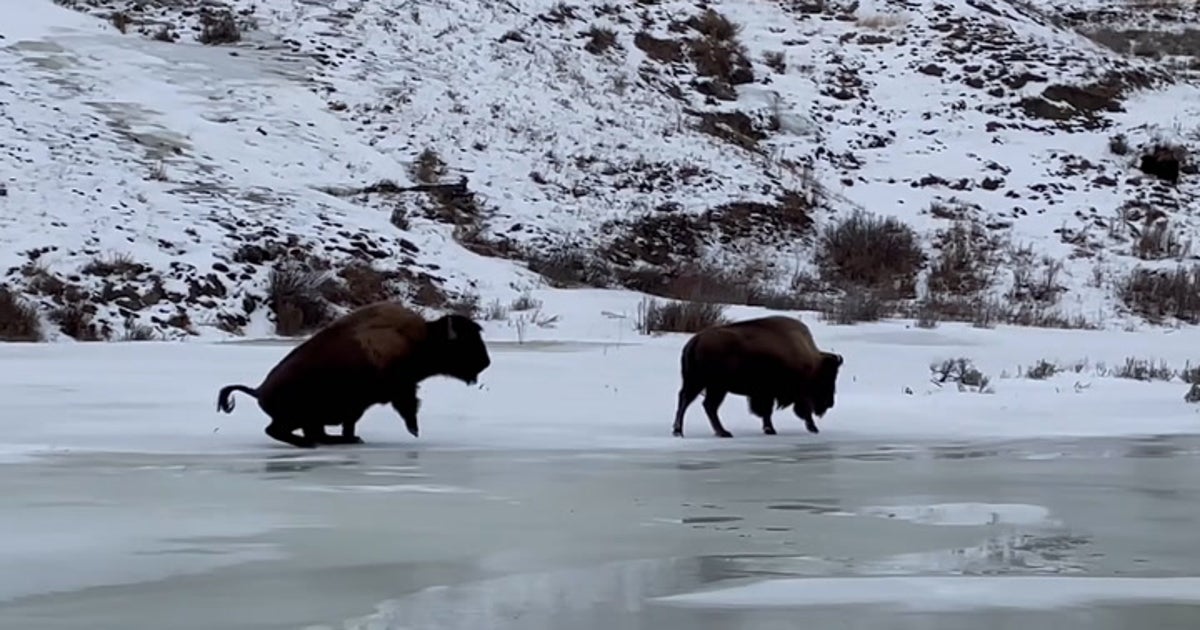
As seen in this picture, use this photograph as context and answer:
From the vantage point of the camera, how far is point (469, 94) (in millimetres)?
31359

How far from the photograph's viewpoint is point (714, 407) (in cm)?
1133

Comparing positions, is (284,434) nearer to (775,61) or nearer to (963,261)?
(963,261)

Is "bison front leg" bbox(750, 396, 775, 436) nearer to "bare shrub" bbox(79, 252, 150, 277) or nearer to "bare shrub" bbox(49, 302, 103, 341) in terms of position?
"bare shrub" bbox(49, 302, 103, 341)

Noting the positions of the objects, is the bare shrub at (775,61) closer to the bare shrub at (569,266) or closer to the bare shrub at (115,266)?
the bare shrub at (569,266)

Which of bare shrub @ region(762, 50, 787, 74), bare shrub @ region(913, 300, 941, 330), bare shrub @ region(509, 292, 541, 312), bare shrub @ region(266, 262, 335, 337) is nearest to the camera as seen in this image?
bare shrub @ region(913, 300, 941, 330)

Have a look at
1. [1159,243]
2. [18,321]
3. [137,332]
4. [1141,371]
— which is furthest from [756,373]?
[1159,243]

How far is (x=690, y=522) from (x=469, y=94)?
24984mm

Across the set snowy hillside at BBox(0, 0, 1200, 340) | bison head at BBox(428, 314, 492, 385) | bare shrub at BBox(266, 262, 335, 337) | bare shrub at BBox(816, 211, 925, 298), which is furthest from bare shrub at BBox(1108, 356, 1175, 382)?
bare shrub at BBox(816, 211, 925, 298)

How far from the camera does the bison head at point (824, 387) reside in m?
11.8

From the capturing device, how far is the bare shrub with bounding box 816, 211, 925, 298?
92.1 feet

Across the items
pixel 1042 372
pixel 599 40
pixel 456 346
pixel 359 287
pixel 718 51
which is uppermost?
pixel 718 51

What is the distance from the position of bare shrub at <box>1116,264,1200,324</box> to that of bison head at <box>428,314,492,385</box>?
17859 mm

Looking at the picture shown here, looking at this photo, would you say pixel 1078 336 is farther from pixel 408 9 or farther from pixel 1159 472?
pixel 408 9

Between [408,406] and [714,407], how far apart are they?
203 centimetres
